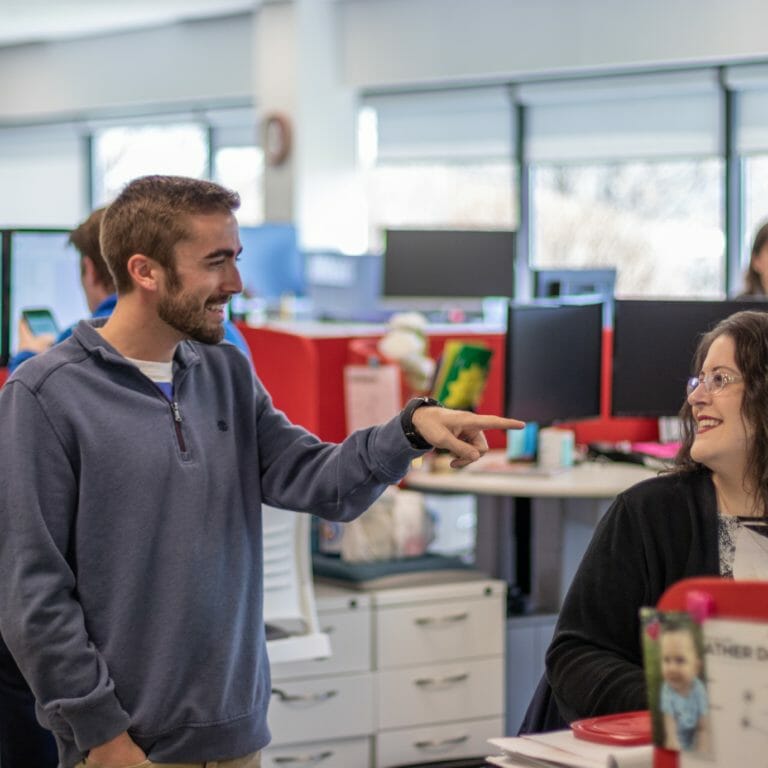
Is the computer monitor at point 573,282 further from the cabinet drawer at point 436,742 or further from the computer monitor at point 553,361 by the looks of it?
the cabinet drawer at point 436,742

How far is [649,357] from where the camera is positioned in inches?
145

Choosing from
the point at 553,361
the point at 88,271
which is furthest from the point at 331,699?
the point at 88,271

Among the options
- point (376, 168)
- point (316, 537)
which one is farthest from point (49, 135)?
point (316, 537)

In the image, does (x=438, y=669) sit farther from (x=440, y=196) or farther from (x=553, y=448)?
(x=440, y=196)

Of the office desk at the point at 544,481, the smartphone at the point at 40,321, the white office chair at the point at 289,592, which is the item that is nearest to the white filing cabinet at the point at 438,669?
the office desk at the point at 544,481

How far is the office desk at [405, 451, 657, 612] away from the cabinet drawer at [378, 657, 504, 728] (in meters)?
0.41

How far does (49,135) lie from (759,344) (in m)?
10.5

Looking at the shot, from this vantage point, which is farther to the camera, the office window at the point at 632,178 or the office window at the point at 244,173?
the office window at the point at 244,173

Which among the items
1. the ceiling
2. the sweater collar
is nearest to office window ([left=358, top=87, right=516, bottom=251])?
the ceiling

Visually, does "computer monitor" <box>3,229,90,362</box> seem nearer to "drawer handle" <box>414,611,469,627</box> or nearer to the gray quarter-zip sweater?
"drawer handle" <box>414,611,469,627</box>

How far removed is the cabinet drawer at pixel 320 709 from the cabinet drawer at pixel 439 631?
0.10m

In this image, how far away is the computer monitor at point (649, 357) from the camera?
3.66 m

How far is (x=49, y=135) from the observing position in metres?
11.5

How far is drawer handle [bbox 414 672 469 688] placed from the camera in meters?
3.32
